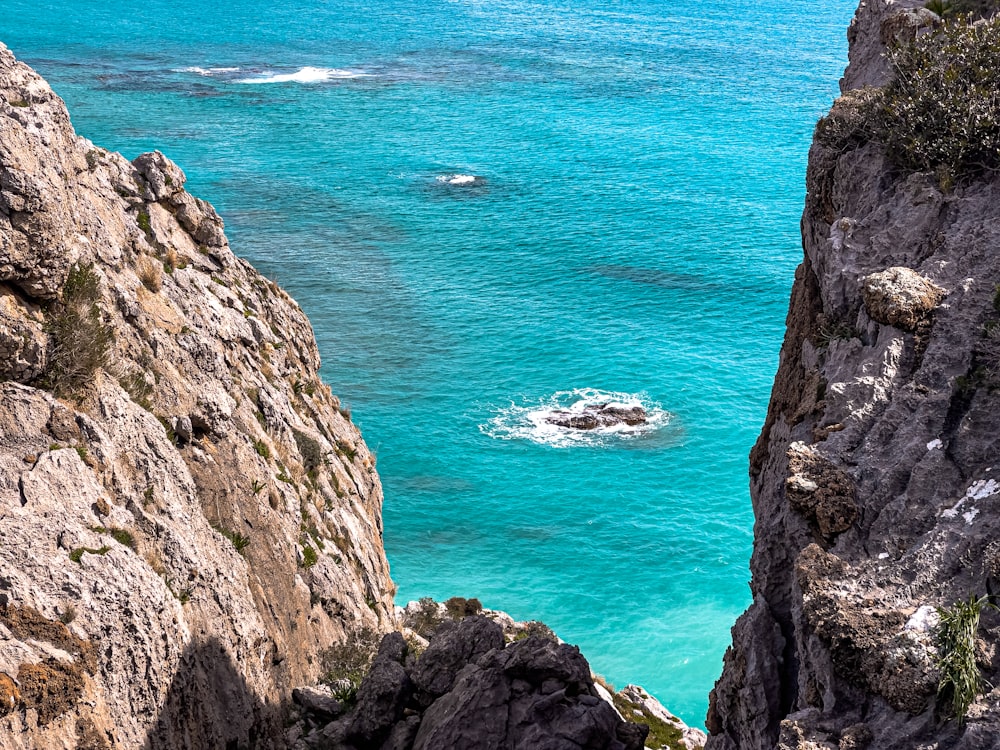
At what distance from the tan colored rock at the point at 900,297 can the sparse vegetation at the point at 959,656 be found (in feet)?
12.5

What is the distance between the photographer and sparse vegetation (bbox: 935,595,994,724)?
8.72 m

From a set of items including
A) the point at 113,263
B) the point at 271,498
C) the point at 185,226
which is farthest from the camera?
the point at 185,226

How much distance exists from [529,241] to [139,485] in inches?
2101

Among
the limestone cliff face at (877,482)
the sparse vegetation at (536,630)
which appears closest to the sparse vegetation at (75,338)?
the limestone cliff face at (877,482)

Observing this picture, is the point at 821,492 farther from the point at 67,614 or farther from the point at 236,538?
the point at 236,538

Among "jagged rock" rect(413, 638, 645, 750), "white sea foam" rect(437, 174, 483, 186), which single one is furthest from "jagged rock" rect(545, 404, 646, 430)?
"white sea foam" rect(437, 174, 483, 186)

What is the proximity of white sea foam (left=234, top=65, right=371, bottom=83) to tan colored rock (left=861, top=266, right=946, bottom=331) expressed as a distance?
98766 millimetres

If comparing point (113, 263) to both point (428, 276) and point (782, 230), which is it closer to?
point (428, 276)

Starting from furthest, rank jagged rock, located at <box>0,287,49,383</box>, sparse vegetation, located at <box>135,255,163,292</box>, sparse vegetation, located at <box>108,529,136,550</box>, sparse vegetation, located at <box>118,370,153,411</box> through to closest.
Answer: sparse vegetation, located at <box>135,255,163,292</box>, sparse vegetation, located at <box>118,370,153,411</box>, sparse vegetation, located at <box>108,529,136,550</box>, jagged rock, located at <box>0,287,49,383</box>

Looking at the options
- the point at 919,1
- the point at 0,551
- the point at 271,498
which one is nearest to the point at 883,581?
the point at 0,551

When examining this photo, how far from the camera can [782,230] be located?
6850 centimetres

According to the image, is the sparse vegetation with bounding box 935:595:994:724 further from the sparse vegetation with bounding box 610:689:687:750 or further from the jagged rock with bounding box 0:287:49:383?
the sparse vegetation with bounding box 610:689:687:750

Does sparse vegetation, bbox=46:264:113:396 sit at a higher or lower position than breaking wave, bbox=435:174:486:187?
lower

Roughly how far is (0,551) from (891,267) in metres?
11.2
